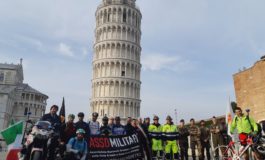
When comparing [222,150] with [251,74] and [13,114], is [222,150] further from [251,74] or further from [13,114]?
[13,114]

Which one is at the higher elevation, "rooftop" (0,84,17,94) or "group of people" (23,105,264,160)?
"rooftop" (0,84,17,94)

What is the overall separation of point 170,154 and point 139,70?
134 ft

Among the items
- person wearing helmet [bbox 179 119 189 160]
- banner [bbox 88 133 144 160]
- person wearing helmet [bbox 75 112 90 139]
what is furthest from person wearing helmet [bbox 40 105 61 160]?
person wearing helmet [bbox 179 119 189 160]

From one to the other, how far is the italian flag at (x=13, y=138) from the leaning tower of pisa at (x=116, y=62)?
3670 cm

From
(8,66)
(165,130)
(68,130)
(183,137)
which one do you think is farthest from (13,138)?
(8,66)

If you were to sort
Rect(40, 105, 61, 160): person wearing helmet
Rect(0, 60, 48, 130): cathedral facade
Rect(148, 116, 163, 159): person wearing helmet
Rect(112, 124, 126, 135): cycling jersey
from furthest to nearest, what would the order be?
Rect(0, 60, 48, 130): cathedral facade → Rect(112, 124, 126, 135): cycling jersey → Rect(148, 116, 163, 159): person wearing helmet → Rect(40, 105, 61, 160): person wearing helmet

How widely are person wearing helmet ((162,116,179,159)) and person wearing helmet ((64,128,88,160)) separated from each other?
4048mm

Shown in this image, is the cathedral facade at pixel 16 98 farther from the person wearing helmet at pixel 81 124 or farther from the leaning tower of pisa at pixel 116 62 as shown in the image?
the person wearing helmet at pixel 81 124

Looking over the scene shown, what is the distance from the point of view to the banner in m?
7.62

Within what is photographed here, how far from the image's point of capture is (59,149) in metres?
6.99

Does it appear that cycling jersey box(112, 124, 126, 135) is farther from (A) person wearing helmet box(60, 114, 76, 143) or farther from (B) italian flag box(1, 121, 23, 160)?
(B) italian flag box(1, 121, 23, 160)

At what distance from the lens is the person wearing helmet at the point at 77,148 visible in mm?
6461

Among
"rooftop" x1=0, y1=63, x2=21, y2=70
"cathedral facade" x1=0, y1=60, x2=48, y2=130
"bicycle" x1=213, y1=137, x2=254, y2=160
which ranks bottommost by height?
"bicycle" x1=213, y1=137, x2=254, y2=160

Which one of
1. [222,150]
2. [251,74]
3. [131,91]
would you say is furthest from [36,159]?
[131,91]
